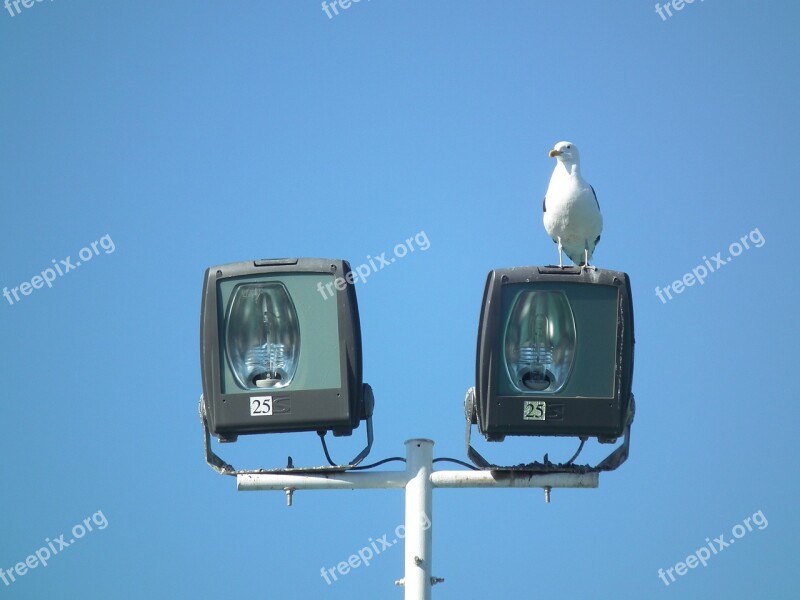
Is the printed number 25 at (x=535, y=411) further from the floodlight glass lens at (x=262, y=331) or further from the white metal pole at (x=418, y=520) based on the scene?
the floodlight glass lens at (x=262, y=331)

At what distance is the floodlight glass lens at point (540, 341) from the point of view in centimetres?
631

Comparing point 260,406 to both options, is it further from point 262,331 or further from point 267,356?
point 262,331

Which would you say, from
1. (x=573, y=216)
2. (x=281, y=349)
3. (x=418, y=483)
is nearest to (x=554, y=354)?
(x=418, y=483)

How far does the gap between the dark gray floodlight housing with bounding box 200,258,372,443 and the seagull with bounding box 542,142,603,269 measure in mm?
5883

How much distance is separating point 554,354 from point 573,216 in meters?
6.03

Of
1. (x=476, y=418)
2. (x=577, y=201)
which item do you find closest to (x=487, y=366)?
(x=476, y=418)

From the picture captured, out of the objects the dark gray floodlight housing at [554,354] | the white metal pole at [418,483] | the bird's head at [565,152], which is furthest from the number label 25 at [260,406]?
the bird's head at [565,152]

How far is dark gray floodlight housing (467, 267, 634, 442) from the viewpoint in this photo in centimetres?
618

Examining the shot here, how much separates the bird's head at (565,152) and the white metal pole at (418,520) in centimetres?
738

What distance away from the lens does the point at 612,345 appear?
6.31 metres

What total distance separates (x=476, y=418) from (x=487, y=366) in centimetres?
26

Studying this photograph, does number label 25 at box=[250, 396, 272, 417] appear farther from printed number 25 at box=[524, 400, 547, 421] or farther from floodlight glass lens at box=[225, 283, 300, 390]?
printed number 25 at box=[524, 400, 547, 421]

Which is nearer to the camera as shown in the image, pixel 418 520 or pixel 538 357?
pixel 418 520

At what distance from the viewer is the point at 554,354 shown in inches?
253
